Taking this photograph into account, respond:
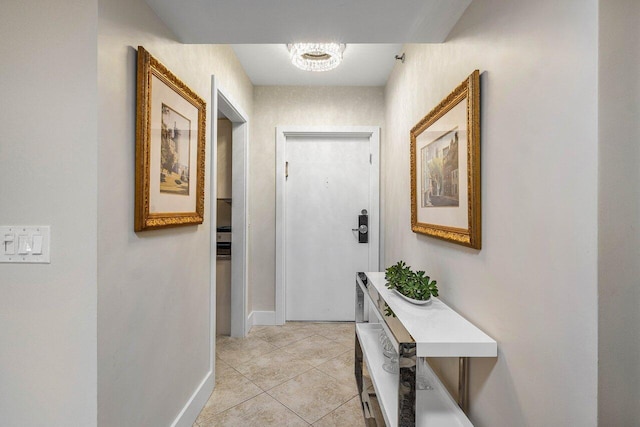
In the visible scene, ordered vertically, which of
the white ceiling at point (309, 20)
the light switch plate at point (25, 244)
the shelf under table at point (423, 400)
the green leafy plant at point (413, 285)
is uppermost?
the white ceiling at point (309, 20)

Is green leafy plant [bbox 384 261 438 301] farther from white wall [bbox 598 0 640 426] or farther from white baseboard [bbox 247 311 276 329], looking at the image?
white baseboard [bbox 247 311 276 329]

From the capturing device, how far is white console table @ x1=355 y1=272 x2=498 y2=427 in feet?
3.47

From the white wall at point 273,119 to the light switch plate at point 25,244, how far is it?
212 centimetres

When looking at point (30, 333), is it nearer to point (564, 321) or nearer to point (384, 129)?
point (564, 321)

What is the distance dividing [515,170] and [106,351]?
1485mm

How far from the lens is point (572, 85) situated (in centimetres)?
79

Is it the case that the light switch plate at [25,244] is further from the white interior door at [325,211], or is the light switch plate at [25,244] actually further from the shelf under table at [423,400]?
the white interior door at [325,211]

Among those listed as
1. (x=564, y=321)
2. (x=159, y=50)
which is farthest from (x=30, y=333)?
(x=564, y=321)

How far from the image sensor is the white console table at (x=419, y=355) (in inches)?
41.6

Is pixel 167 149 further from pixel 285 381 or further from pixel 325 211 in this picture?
pixel 325 211

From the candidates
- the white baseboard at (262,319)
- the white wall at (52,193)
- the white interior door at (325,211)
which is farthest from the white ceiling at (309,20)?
the white baseboard at (262,319)

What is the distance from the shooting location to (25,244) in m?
1.07

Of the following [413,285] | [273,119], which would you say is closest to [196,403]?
[413,285]

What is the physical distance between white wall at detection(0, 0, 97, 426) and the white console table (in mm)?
1020
